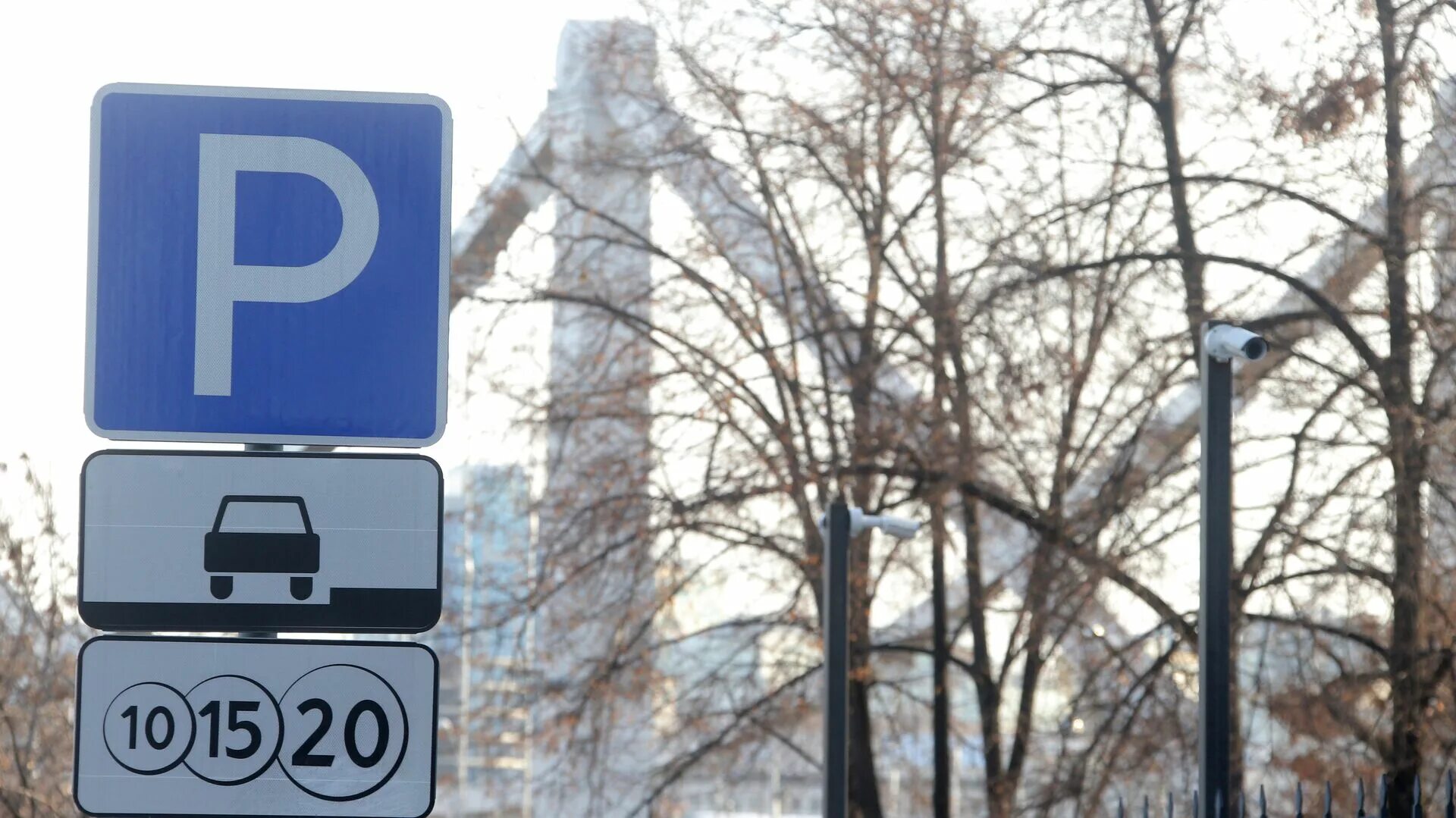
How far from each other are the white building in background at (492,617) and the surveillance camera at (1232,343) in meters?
8.75

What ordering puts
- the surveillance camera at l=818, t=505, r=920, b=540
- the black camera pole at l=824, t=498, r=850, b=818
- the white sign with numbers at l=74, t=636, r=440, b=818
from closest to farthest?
the white sign with numbers at l=74, t=636, r=440, b=818
the black camera pole at l=824, t=498, r=850, b=818
the surveillance camera at l=818, t=505, r=920, b=540

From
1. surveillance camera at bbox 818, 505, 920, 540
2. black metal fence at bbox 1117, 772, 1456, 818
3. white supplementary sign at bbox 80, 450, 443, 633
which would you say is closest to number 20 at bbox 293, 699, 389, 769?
white supplementary sign at bbox 80, 450, 443, 633

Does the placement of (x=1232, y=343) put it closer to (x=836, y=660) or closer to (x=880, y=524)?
(x=880, y=524)

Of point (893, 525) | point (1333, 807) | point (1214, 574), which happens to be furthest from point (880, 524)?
point (1214, 574)

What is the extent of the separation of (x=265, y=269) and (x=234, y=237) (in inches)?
3.0

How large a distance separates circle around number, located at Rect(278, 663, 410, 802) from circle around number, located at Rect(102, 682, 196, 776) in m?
0.16

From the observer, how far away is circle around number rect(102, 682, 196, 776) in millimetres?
3047

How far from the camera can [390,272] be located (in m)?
3.27

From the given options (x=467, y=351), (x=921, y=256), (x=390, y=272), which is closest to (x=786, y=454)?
(x=921, y=256)

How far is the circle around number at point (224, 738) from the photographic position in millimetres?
3068

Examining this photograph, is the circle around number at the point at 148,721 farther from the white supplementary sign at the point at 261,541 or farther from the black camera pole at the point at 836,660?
the black camera pole at the point at 836,660

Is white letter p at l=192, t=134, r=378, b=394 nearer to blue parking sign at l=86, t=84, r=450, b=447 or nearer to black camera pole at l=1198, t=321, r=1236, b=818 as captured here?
blue parking sign at l=86, t=84, r=450, b=447

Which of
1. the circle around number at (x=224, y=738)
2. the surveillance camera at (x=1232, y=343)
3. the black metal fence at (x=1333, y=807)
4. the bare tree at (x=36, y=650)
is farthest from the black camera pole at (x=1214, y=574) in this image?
the bare tree at (x=36, y=650)

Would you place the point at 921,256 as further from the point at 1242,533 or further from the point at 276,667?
the point at 276,667
